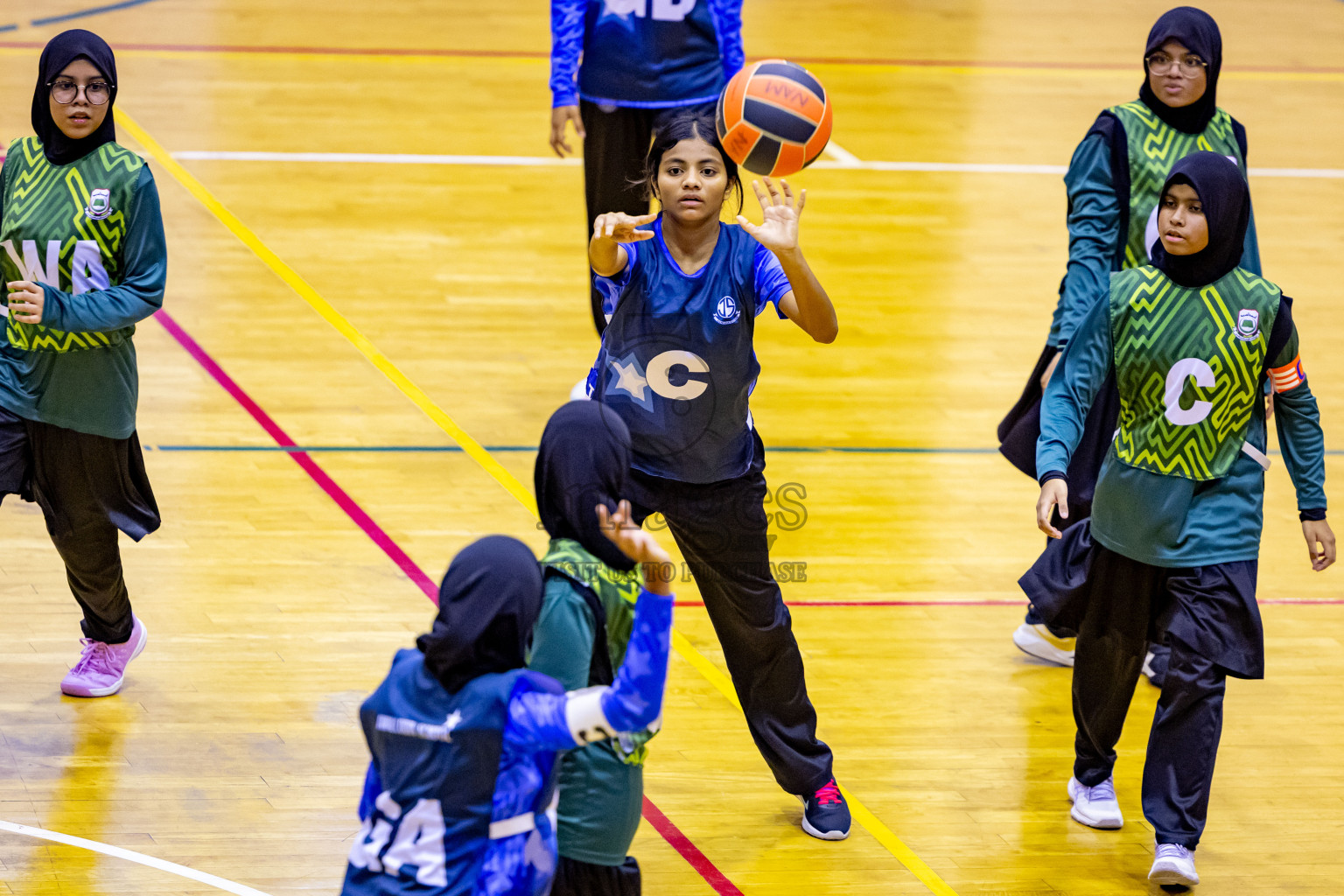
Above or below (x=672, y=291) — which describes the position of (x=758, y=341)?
below

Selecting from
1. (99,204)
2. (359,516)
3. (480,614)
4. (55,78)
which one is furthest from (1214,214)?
(359,516)

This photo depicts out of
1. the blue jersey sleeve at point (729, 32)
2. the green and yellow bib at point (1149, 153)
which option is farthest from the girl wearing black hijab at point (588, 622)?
the blue jersey sleeve at point (729, 32)

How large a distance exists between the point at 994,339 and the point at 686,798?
448cm

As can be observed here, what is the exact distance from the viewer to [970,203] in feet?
35.7

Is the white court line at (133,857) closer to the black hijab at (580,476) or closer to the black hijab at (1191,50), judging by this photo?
the black hijab at (580,476)

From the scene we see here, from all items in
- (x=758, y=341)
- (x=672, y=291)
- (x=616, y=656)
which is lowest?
(x=758, y=341)

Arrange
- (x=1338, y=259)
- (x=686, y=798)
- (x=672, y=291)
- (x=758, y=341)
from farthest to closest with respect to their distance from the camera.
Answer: (x=1338, y=259) → (x=758, y=341) → (x=686, y=798) → (x=672, y=291)

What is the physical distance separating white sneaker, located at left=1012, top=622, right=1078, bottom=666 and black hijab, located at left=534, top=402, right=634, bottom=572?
294cm

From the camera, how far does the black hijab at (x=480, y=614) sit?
9.77ft

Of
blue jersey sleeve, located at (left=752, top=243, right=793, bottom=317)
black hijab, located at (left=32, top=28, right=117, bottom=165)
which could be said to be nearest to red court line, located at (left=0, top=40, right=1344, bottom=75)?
black hijab, located at (left=32, top=28, right=117, bottom=165)

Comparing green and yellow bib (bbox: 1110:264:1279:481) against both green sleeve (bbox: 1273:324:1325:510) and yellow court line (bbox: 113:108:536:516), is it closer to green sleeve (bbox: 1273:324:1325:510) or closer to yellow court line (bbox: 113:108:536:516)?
green sleeve (bbox: 1273:324:1325:510)

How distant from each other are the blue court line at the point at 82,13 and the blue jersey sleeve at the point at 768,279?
1066 centimetres

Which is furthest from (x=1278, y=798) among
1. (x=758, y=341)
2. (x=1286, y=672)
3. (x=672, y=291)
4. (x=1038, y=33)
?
(x=1038, y=33)

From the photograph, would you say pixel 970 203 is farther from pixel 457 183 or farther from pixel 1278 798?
pixel 1278 798
